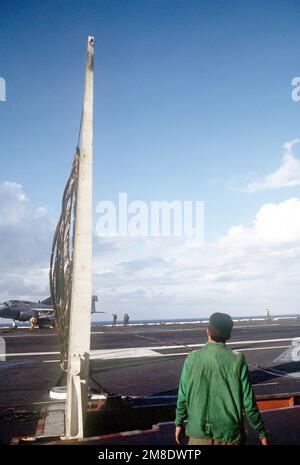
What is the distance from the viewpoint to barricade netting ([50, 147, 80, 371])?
619 cm

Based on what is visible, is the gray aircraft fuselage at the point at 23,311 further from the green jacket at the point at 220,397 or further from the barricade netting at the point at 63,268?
the green jacket at the point at 220,397

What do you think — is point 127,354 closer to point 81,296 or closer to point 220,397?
point 81,296

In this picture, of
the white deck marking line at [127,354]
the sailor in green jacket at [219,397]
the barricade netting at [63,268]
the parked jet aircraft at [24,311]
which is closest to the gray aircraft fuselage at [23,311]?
the parked jet aircraft at [24,311]

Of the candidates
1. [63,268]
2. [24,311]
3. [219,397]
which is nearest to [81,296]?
[63,268]

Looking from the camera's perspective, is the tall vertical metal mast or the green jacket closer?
the green jacket

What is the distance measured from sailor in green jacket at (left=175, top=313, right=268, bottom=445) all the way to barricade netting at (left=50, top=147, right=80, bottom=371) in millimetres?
3731

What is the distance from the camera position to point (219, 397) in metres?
3.05

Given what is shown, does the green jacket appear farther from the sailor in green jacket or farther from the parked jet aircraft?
the parked jet aircraft

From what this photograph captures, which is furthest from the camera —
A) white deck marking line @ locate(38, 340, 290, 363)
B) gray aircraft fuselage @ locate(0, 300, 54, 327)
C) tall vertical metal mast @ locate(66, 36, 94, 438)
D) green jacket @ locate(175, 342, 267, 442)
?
gray aircraft fuselage @ locate(0, 300, 54, 327)

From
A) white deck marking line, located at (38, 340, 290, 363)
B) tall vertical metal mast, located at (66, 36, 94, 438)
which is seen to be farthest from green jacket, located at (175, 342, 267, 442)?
white deck marking line, located at (38, 340, 290, 363)

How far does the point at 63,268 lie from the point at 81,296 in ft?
3.79

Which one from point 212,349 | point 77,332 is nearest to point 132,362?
point 77,332

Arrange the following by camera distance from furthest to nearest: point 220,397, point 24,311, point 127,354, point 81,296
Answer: point 24,311 < point 127,354 < point 81,296 < point 220,397
